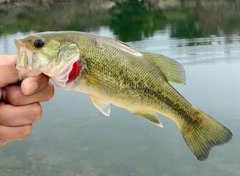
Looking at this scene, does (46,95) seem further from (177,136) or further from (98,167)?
(177,136)

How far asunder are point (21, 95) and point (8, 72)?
221mm

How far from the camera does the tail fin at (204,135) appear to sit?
297 cm

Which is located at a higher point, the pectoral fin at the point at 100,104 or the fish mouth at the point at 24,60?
the fish mouth at the point at 24,60

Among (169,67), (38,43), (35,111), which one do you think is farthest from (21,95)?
(169,67)

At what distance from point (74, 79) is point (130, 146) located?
887 centimetres

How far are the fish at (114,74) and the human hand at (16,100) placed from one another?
4.6 inches

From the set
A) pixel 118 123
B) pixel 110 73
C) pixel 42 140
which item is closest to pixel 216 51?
pixel 118 123

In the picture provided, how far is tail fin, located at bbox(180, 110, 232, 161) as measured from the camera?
2972 mm

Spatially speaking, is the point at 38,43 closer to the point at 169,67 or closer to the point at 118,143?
Answer: the point at 169,67

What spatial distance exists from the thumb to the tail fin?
154 cm

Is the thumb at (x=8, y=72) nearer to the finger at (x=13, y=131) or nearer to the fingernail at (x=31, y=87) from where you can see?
the fingernail at (x=31, y=87)

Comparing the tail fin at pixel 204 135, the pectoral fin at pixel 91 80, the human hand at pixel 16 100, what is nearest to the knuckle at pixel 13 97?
the human hand at pixel 16 100

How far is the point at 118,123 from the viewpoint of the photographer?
12711 mm

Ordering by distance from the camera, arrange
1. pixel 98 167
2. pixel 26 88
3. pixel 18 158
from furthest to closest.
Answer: pixel 18 158
pixel 98 167
pixel 26 88
